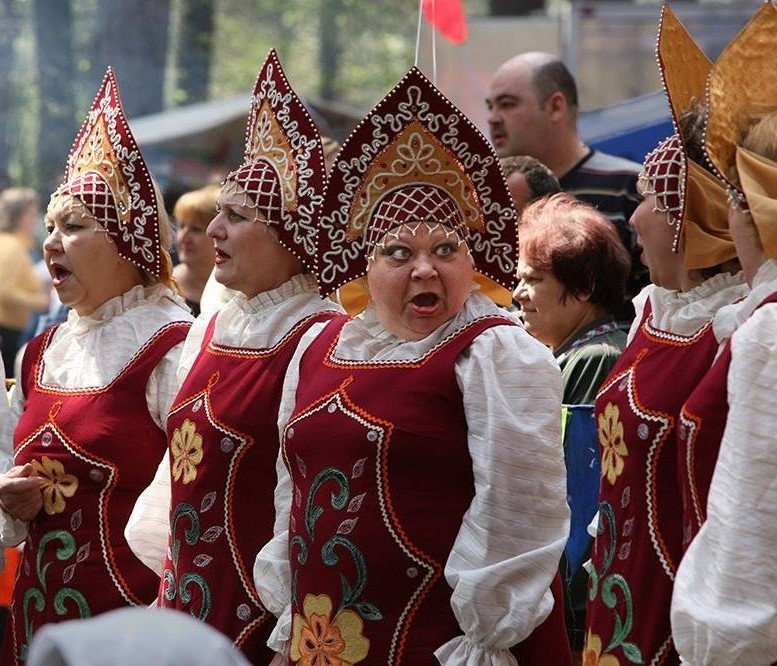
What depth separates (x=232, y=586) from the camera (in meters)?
4.80

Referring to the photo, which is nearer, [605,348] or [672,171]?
[672,171]

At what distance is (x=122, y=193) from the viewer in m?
5.45

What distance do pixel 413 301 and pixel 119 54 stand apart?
40.1ft

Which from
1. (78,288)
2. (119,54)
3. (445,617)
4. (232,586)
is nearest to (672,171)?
(445,617)

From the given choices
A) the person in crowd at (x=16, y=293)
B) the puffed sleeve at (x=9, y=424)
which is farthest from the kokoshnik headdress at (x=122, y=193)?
the person in crowd at (x=16, y=293)

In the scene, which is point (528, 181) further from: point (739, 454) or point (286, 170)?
point (739, 454)

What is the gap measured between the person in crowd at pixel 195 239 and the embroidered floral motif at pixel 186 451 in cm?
220

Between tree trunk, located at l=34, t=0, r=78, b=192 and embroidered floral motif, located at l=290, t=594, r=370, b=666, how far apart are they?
42.9 ft

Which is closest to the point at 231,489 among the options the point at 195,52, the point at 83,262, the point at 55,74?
the point at 83,262

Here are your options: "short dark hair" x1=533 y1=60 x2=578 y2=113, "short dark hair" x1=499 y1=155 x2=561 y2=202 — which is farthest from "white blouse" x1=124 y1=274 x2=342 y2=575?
"short dark hair" x1=533 y1=60 x2=578 y2=113

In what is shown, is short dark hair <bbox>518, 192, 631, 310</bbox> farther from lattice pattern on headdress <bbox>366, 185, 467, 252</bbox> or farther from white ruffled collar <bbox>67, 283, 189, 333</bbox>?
white ruffled collar <bbox>67, 283, 189, 333</bbox>

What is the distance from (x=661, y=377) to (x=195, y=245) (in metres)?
3.34

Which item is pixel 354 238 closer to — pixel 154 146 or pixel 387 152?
pixel 387 152

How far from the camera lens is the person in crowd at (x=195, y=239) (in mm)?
7047
